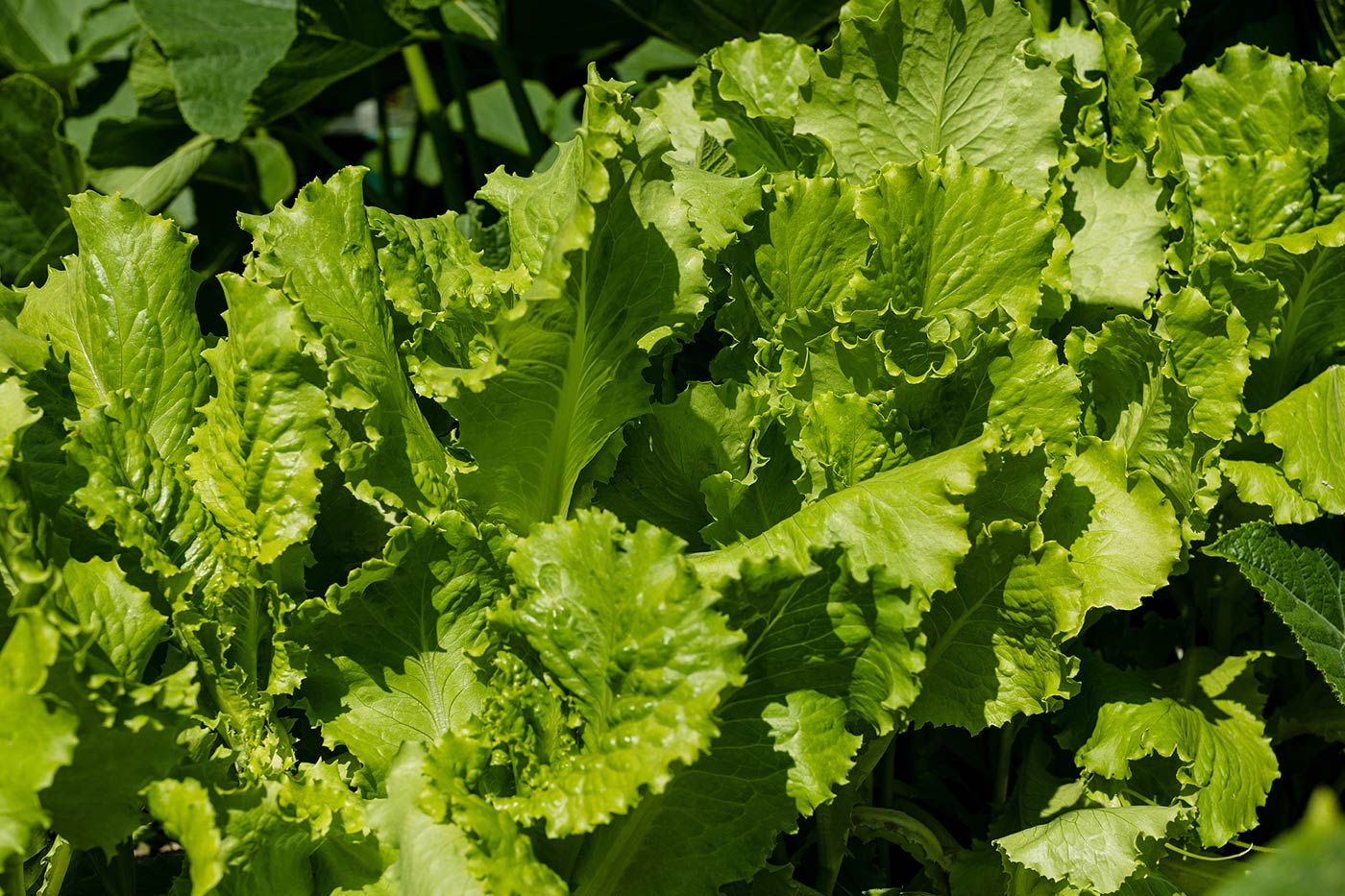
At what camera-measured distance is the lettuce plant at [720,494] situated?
850mm

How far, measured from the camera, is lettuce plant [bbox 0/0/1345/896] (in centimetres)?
85

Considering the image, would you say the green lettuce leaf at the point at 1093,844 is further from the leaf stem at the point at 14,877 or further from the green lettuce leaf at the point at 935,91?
the leaf stem at the point at 14,877

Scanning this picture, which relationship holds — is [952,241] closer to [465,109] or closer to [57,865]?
[57,865]

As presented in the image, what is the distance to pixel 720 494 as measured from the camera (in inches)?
39.1

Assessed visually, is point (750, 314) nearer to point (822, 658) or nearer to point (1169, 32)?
point (822, 658)

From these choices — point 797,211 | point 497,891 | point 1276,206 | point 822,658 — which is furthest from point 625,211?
point 1276,206

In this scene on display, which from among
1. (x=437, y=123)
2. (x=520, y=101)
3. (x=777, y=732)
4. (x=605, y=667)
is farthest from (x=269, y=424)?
(x=437, y=123)

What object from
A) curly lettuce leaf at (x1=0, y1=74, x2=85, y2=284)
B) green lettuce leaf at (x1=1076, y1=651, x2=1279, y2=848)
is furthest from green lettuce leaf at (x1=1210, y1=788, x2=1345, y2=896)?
curly lettuce leaf at (x1=0, y1=74, x2=85, y2=284)

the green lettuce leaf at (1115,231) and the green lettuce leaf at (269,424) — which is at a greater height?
the green lettuce leaf at (269,424)

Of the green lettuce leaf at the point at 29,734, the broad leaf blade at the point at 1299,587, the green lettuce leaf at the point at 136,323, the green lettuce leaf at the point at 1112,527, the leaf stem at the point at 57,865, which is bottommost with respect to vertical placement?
the broad leaf blade at the point at 1299,587

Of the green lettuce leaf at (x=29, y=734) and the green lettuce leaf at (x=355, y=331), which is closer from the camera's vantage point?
the green lettuce leaf at (x=29, y=734)

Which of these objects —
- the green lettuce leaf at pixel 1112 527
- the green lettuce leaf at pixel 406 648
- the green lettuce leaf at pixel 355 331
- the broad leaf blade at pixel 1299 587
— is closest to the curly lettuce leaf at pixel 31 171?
the green lettuce leaf at pixel 355 331

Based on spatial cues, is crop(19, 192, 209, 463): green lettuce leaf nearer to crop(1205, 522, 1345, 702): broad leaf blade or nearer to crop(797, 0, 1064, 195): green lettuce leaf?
crop(797, 0, 1064, 195): green lettuce leaf

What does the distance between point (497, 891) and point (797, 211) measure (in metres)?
0.60
